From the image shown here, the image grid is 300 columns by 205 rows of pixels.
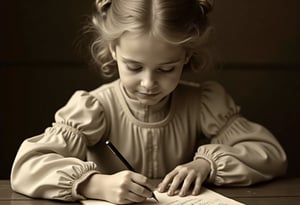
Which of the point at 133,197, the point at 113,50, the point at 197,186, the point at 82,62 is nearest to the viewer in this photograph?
the point at 133,197

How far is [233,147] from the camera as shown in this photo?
4.41ft

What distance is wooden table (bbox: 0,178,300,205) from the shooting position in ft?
3.79

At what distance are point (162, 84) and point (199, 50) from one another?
15cm

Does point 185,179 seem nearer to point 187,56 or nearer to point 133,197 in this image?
point 133,197

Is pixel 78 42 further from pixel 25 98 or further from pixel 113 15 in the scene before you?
pixel 113 15

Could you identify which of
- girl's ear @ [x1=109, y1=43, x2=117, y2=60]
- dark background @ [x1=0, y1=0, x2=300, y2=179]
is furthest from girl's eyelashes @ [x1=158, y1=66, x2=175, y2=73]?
dark background @ [x1=0, y1=0, x2=300, y2=179]

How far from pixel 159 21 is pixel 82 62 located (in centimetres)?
66

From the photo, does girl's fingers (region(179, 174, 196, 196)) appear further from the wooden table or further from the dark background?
the dark background

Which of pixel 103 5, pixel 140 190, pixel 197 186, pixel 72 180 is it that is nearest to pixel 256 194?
pixel 197 186

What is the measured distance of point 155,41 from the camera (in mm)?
1226

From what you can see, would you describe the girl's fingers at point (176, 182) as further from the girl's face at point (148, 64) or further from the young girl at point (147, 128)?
the girl's face at point (148, 64)

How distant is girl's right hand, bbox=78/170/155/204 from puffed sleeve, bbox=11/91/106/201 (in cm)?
3

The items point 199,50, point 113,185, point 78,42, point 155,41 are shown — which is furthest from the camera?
point 78,42

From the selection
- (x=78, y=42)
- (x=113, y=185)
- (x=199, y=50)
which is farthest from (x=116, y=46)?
(x=78, y=42)
